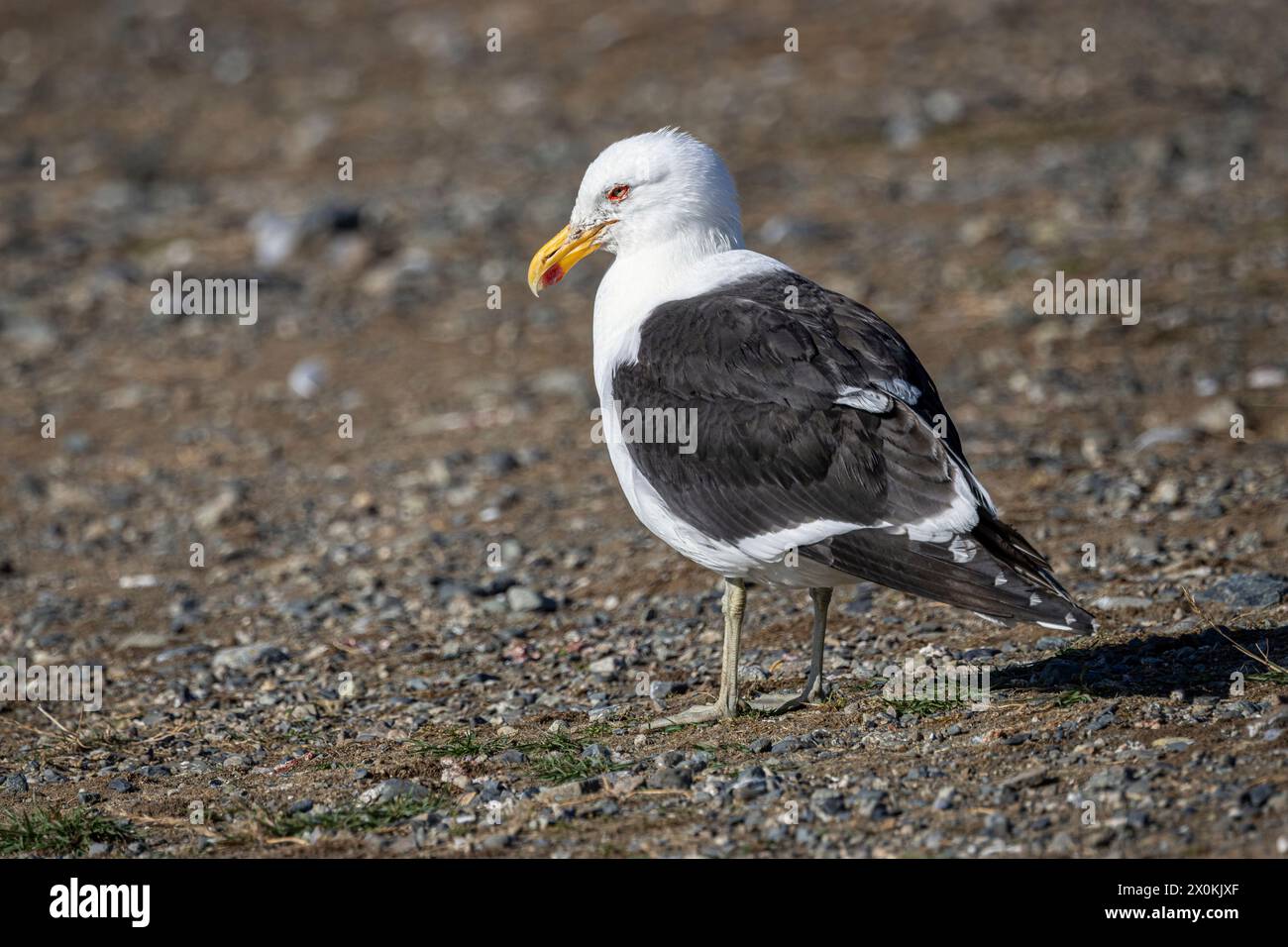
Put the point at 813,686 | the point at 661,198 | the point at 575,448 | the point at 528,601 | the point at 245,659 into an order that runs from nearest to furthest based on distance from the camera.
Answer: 1. the point at 813,686
2. the point at 661,198
3. the point at 245,659
4. the point at 528,601
5. the point at 575,448

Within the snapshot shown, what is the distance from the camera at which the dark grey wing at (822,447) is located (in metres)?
5.31

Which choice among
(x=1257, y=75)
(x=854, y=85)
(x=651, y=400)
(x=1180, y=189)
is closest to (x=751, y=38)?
(x=854, y=85)

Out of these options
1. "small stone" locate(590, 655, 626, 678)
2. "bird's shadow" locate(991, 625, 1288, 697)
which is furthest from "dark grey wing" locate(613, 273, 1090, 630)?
"small stone" locate(590, 655, 626, 678)

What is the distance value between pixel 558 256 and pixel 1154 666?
3.00m

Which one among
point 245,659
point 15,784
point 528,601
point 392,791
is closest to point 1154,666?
point 392,791

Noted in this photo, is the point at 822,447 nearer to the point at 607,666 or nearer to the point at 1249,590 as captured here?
the point at 607,666

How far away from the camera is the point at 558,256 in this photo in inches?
272

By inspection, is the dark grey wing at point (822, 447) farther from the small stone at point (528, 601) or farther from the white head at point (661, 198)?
the small stone at point (528, 601)

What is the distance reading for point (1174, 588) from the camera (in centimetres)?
702

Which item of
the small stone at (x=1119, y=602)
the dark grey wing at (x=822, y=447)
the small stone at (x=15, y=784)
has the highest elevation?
the dark grey wing at (x=822, y=447)

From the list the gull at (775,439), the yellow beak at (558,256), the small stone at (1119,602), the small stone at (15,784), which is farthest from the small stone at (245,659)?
the small stone at (1119,602)

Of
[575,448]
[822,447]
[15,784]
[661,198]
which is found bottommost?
[15,784]

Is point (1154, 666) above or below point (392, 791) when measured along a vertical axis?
above

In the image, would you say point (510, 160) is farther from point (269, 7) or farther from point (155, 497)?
point (269, 7)
